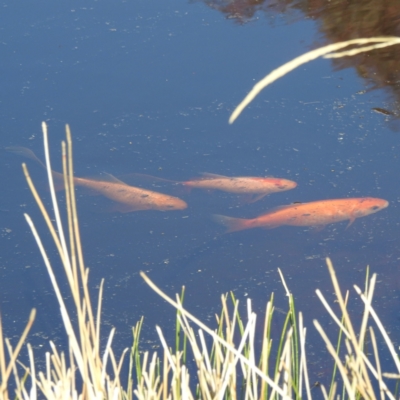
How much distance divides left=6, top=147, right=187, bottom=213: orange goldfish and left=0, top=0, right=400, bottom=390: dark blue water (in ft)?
0.16

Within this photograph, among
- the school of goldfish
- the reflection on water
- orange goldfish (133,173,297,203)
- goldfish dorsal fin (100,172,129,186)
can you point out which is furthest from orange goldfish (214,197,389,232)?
the reflection on water

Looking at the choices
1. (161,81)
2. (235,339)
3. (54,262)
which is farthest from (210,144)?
(235,339)

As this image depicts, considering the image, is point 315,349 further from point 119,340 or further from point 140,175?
point 140,175

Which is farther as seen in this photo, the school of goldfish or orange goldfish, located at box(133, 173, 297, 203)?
orange goldfish, located at box(133, 173, 297, 203)

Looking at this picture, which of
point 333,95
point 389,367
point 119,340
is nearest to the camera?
point 389,367

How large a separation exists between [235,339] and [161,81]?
1973 mm

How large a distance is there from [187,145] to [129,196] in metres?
0.45

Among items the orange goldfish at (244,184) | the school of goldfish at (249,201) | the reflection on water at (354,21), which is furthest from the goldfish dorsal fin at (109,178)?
the reflection on water at (354,21)

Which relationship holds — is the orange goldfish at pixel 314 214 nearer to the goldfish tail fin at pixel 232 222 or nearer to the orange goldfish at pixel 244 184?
the goldfish tail fin at pixel 232 222

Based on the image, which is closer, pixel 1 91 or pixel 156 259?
pixel 156 259

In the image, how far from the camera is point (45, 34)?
13.9 feet

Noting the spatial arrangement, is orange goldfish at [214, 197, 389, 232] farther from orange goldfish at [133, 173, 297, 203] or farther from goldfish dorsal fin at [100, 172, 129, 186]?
goldfish dorsal fin at [100, 172, 129, 186]

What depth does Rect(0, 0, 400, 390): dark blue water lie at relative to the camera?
248 centimetres

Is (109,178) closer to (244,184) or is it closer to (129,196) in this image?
(129,196)
